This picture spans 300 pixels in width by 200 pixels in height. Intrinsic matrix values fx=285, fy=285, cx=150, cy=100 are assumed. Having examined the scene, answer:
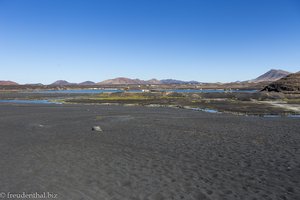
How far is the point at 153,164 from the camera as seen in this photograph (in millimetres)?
15508

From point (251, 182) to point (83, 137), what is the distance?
49.5 ft

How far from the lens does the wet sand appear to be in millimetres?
11555

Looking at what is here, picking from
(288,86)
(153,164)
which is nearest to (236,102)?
(153,164)

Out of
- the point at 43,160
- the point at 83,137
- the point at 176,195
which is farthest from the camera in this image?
the point at 83,137

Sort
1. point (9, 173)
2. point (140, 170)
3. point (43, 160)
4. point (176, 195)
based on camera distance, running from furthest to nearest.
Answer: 1. point (43, 160)
2. point (140, 170)
3. point (9, 173)
4. point (176, 195)

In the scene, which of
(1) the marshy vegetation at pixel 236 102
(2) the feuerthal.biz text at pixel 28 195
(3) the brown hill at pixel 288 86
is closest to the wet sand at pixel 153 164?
(2) the feuerthal.biz text at pixel 28 195

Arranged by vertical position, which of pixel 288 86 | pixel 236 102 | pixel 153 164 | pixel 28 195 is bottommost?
pixel 236 102

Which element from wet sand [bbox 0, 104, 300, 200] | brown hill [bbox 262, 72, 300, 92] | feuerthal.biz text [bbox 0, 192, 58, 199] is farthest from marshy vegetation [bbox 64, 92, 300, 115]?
feuerthal.biz text [bbox 0, 192, 58, 199]

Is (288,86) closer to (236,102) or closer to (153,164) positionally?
(236,102)

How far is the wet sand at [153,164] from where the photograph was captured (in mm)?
11555

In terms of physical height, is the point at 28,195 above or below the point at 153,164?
above

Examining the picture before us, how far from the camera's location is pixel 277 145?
1997cm

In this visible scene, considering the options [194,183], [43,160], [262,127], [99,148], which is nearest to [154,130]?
[99,148]

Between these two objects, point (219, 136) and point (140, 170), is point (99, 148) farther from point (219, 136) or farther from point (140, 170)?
point (219, 136)
